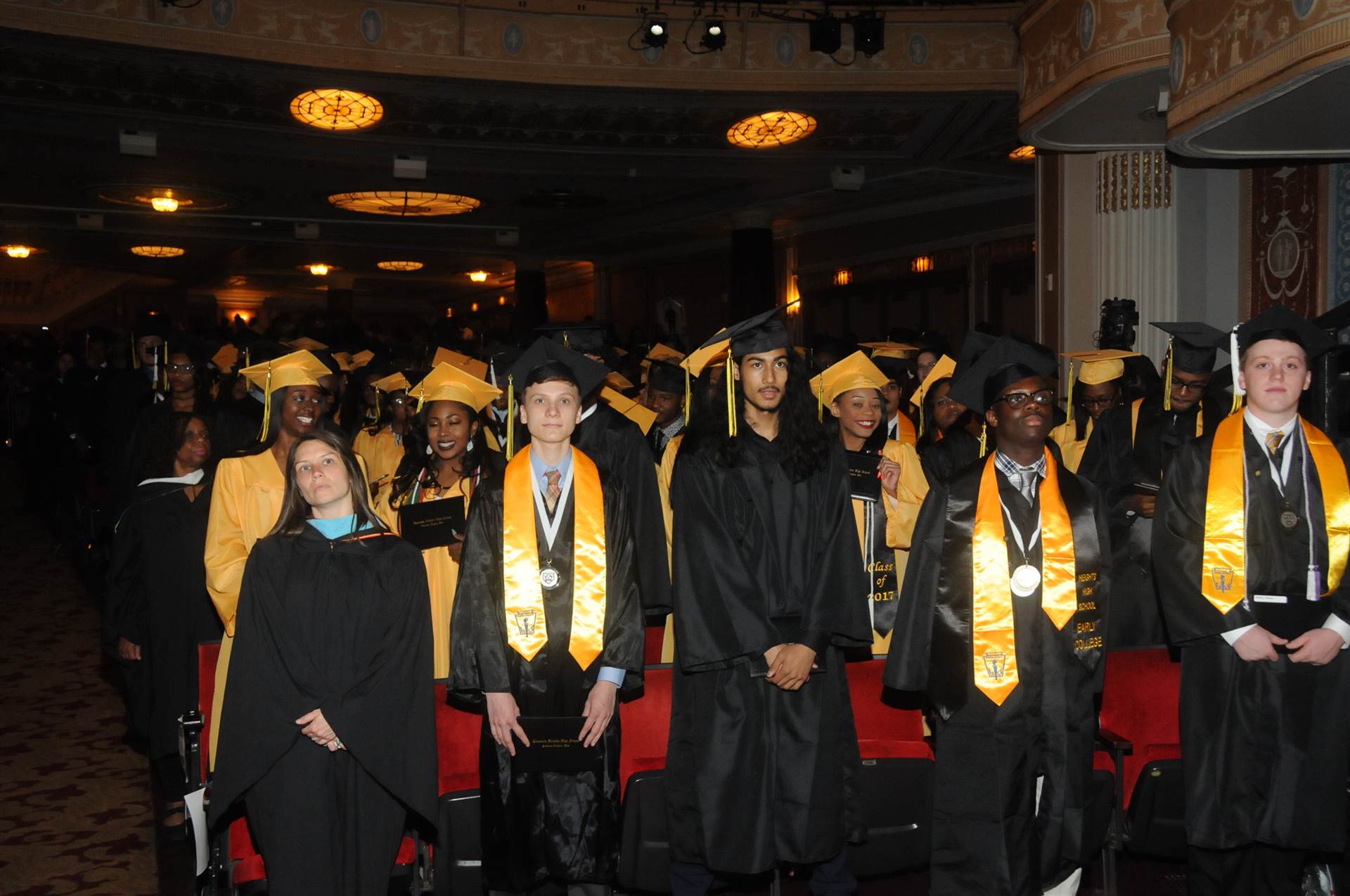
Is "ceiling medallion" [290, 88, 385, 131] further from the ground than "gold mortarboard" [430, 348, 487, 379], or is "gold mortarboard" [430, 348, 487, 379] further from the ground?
"ceiling medallion" [290, 88, 385, 131]

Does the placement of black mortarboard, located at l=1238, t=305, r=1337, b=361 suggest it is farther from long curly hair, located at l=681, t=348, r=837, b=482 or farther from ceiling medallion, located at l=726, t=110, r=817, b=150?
ceiling medallion, located at l=726, t=110, r=817, b=150

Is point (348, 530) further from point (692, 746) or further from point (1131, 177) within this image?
point (1131, 177)

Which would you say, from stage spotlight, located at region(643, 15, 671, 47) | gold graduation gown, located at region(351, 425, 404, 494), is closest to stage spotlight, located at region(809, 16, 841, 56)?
stage spotlight, located at region(643, 15, 671, 47)

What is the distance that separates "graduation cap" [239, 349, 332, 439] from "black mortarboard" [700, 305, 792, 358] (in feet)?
5.14

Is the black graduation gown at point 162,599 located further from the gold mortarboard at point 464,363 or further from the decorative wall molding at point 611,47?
the decorative wall molding at point 611,47

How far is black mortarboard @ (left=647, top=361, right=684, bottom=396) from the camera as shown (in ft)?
20.9

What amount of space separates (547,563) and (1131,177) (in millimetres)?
6710

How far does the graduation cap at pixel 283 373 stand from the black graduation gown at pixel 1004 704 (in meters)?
2.24

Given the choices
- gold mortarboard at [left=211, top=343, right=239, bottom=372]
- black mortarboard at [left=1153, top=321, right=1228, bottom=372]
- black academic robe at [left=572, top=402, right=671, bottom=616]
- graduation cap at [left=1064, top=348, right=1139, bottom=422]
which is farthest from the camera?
gold mortarboard at [left=211, top=343, right=239, bottom=372]

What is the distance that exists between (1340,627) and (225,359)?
6.06 metres

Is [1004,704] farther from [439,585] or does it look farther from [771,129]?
[771,129]

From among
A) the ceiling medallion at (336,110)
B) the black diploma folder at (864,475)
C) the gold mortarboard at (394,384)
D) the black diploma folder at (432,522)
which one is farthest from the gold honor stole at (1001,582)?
the ceiling medallion at (336,110)

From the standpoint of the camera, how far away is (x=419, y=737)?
3.13m

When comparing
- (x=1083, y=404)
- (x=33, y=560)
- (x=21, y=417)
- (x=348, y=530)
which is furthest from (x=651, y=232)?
(x=348, y=530)
